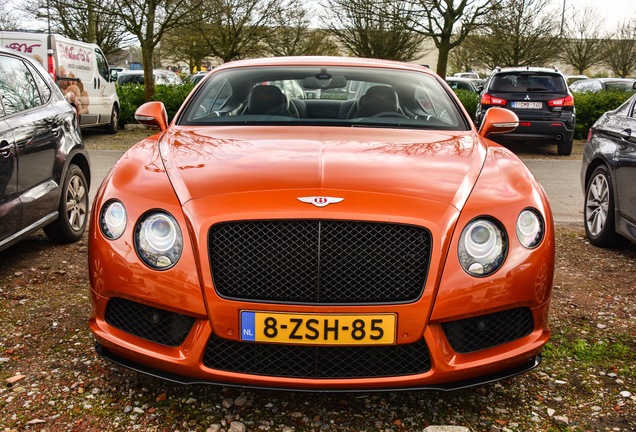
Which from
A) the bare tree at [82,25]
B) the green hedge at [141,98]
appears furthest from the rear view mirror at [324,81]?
the bare tree at [82,25]

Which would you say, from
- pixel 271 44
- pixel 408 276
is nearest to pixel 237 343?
pixel 408 276

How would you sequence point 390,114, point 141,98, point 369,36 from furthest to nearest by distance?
point 369,36 → point 141,98 → point 390,114

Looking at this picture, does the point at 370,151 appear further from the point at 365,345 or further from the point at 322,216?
the point at 365,345

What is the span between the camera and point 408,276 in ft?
8.22

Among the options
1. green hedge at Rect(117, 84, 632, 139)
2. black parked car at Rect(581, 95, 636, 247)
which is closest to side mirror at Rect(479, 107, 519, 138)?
black parked car at Rect(581, 95, 636, 247)

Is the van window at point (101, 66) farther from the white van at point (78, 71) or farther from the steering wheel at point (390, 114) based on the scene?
the steering wheel at point (390, 114)

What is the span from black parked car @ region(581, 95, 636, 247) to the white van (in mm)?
10324

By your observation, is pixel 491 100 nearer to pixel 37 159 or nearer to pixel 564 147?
pixel 564 147

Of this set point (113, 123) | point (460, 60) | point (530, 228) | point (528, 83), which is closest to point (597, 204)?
point (530, 228)

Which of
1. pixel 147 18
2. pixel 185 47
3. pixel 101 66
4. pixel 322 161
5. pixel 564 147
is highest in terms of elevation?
pixel 185 47

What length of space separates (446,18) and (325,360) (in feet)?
68.8

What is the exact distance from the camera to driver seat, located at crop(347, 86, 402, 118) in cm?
404

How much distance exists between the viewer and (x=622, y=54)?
4506 cm

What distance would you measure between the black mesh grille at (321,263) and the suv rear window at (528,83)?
10942 millimetres
